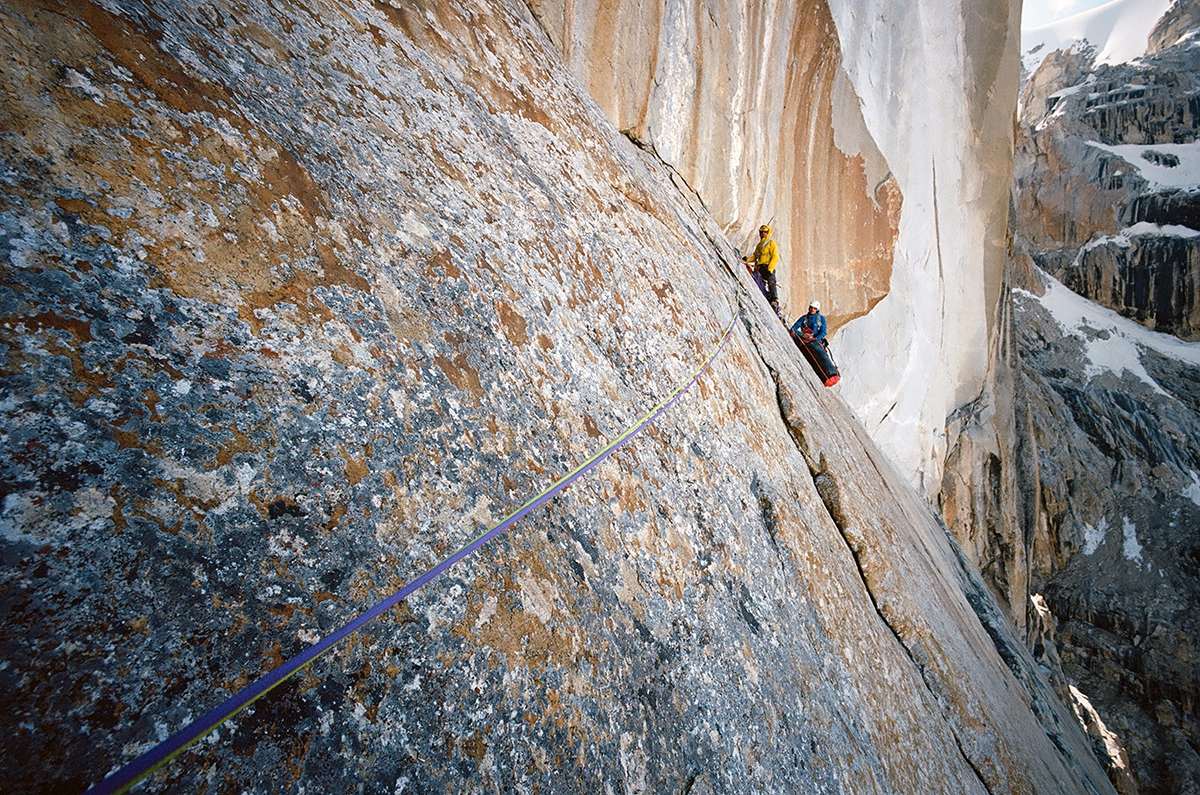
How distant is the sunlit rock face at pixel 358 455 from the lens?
0.96m

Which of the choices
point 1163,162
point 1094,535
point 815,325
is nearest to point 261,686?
point 815,325

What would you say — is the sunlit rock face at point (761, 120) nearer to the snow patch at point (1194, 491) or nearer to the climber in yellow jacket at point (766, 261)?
the climber in yellow jacket at point (766, 261)

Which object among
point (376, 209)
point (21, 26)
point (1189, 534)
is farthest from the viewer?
point (1189, 534)

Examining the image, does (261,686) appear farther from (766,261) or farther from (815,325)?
(815,325)

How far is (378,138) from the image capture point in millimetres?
2123

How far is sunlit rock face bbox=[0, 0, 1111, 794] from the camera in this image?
0.96 m

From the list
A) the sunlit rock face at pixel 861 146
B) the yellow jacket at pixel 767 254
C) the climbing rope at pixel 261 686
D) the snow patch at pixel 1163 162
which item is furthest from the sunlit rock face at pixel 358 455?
the snow patch at pixel 1163 162

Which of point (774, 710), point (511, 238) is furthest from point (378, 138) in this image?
point (774, 710)

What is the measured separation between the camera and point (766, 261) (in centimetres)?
816

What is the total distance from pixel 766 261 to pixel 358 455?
26.2 ft

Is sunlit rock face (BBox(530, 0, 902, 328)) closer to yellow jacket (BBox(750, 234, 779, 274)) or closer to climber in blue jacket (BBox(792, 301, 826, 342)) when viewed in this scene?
yellow jacket (BBox(750, 234, 779, 274))

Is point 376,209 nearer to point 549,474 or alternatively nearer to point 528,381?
point 528,381

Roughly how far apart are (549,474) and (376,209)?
1.24 m

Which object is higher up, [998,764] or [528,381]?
[528,381]
